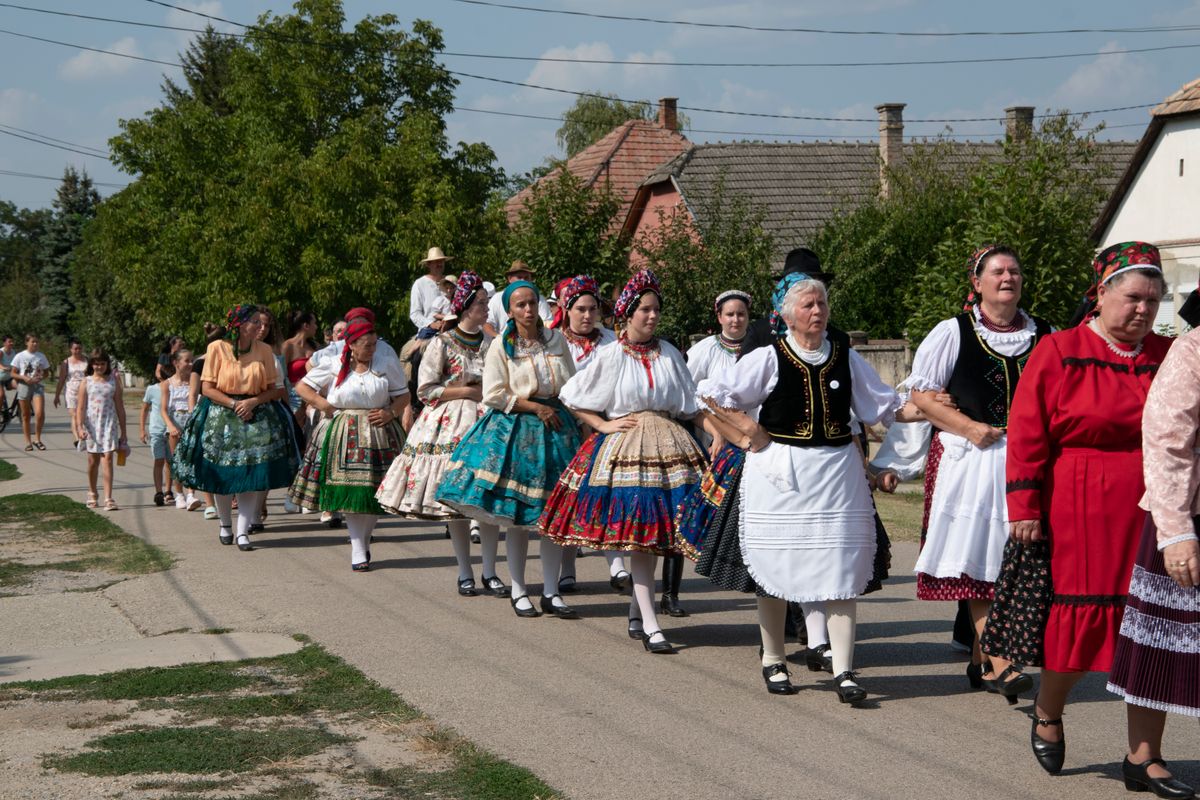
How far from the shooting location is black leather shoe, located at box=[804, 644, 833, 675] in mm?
7441

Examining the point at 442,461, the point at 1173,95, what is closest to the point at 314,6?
the point at 1173,95

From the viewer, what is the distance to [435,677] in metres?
7.51

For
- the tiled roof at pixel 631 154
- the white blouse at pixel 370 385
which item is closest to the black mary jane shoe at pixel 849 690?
the white blouse at pixel 370 385

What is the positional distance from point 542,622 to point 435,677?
68.4 inches

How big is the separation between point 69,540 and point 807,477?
8.71 metres

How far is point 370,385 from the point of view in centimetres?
1179

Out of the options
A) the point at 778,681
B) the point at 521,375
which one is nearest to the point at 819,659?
the point at 778,681

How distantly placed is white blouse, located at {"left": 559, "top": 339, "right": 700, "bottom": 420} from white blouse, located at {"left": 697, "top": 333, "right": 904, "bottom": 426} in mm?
1265

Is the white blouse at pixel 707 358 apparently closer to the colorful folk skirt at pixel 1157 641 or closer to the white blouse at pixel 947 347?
the white blouse at pixel 947 347

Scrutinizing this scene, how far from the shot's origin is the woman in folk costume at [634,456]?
27.3 ft

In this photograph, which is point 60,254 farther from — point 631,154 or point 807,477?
point 807,477

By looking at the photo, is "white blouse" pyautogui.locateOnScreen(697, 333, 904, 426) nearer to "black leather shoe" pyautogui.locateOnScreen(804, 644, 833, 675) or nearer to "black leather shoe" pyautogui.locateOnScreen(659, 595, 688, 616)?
"black leather shoe" pyautogui.locateOnScreen(804, 644, 833, 675)

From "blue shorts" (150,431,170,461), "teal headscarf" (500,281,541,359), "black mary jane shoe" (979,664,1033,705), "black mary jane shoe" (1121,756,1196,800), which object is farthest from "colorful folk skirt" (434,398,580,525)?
"blue shorts" (150,431,170,461)

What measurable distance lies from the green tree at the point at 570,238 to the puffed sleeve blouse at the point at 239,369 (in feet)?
34.4
